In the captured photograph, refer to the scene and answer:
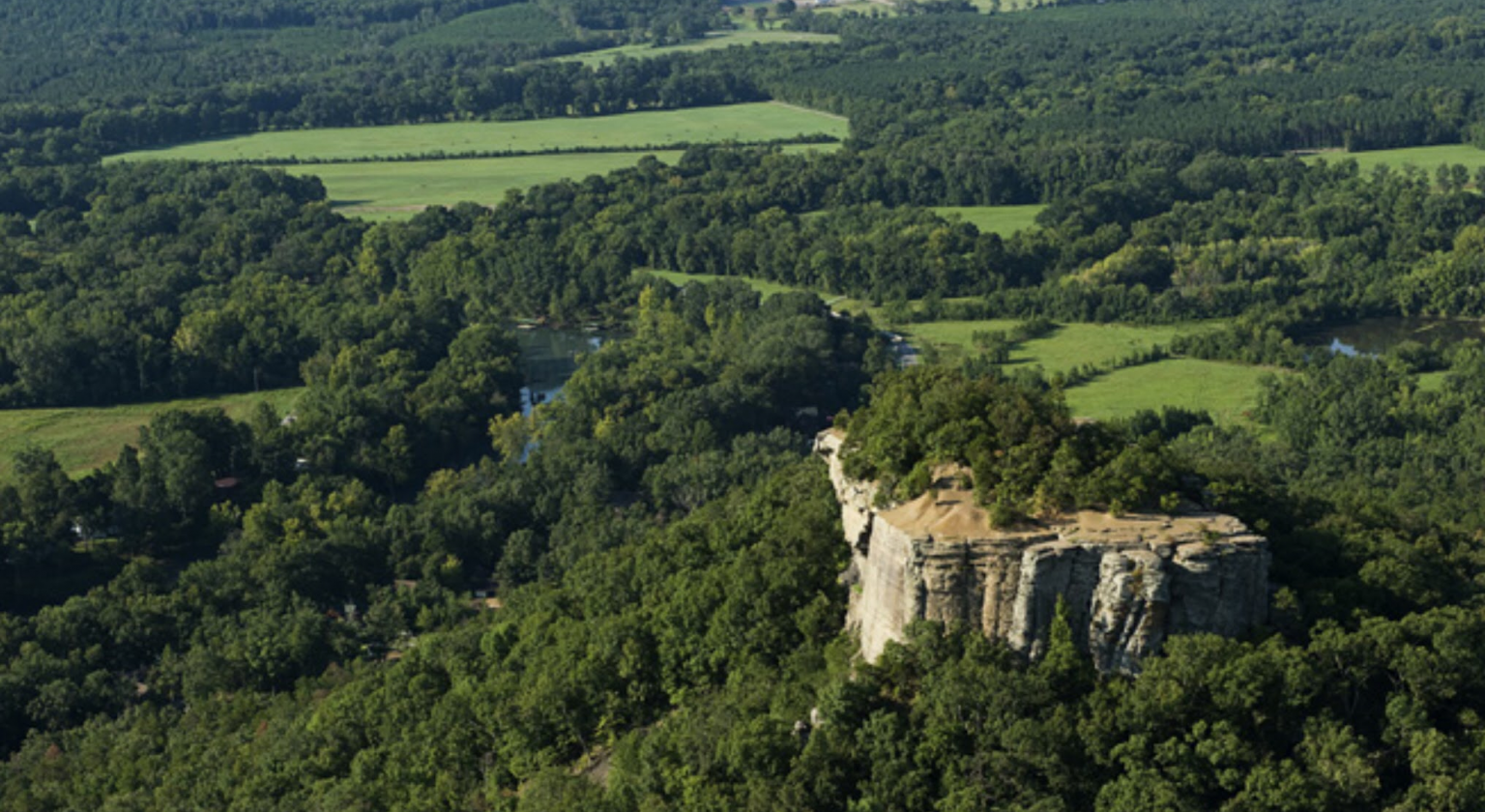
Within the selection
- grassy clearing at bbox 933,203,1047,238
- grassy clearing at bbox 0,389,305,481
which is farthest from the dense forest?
grassy clearing at bbox 933,203,1047,238

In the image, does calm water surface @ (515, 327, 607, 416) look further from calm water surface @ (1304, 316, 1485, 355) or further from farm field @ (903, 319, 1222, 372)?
calm water surface @ (1304, 316, 1485, 355)

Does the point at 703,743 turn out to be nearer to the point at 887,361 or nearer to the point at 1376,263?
the point at 887,361

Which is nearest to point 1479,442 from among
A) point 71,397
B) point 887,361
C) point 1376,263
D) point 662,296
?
point 887,361

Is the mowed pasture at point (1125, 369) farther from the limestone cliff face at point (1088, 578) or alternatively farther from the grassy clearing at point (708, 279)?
the limestone cliff face at point (1088, 578)

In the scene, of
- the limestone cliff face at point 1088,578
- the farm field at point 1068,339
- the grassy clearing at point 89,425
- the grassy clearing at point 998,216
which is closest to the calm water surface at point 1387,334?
the farm field at point 1068,339

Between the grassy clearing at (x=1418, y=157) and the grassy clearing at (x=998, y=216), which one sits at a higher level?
the grassy clearing at (x=1418, y=157)

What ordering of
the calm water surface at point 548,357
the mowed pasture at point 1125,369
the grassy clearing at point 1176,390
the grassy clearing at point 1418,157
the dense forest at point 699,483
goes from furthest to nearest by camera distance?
the grassy clearing at point 1418,157, the calm water surface at point 548,357, the mowed pasture at point 1125,369, the grassy clearing at point 1176,390, the dense forest at point 699,483
